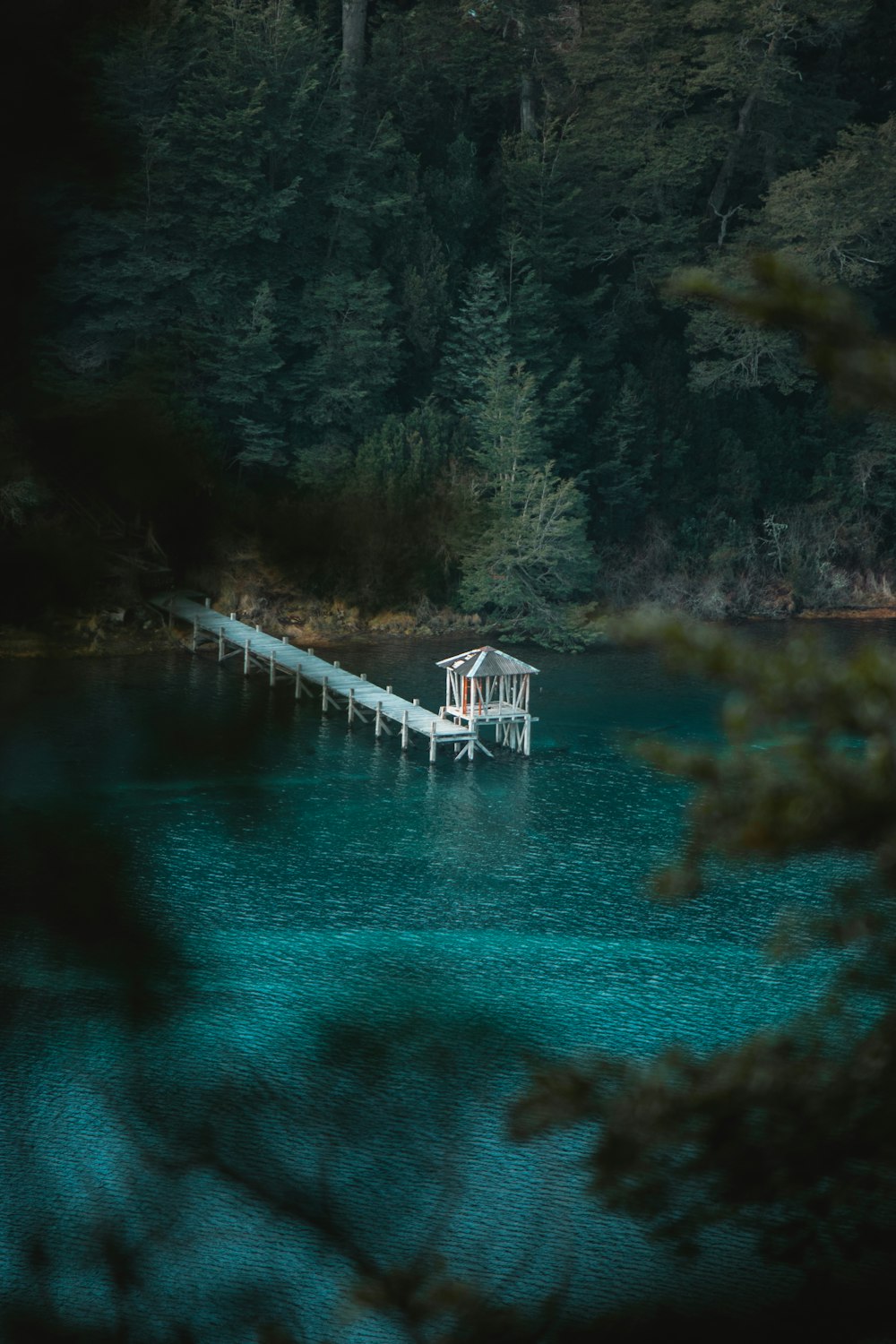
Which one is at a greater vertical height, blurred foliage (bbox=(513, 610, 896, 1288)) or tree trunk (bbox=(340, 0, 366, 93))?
tree trunk (bbox=(340, 0, 366, 93))

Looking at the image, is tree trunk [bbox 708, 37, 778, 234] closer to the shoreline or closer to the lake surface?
the shoreline

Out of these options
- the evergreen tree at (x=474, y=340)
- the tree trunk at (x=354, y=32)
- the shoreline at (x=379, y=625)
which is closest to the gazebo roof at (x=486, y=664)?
the shoreline at (x=379, y=625)

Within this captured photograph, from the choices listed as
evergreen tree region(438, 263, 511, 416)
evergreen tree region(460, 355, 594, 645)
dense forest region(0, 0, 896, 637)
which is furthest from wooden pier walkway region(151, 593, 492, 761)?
evergreen tree region(438, 263, 511, 416)

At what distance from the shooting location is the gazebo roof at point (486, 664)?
1870cm

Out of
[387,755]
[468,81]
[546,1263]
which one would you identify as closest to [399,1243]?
[546,1263]

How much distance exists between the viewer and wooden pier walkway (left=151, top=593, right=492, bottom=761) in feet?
61.0

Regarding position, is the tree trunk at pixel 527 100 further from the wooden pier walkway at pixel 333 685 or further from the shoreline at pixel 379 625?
the wooden pier walkway at pixel 333 685

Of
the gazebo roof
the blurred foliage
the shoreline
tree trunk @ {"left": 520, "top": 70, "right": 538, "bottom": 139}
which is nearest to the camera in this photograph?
the blurred foliage

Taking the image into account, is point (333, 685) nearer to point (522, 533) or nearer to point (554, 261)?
point (522, 533)

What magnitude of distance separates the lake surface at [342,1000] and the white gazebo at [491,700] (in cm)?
46

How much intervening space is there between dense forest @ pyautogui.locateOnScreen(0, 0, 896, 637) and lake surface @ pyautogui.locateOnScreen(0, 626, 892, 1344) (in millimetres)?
4818

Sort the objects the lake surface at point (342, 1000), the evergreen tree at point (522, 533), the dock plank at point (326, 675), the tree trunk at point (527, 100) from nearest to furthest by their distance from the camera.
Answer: the lake surface at point (342, 1000), the dock plank at point (326, 675), the evergreen tree at point (522, 533), the tree trunk at point (527, 100)

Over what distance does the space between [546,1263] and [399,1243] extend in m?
0.82

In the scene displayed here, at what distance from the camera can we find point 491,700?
19.7 meters
